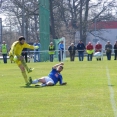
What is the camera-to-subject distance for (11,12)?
69.5m

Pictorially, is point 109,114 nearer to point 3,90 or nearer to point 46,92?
point 46,92

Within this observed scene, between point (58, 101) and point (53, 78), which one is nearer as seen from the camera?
point (58, 101)

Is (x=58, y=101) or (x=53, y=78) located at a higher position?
(x=53, y=78)

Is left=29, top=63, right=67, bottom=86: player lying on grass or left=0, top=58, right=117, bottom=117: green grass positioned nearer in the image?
left=0, top=58, right=117, bottom=117: green grass

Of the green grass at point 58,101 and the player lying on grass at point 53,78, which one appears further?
the player lying on grass at point 53,78

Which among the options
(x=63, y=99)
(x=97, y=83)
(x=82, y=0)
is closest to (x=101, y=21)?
(x=82, y=0)

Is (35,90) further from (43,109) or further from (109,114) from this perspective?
(109,114)

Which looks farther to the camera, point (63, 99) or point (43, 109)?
point (63, 99)

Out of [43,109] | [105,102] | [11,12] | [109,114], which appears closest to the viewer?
[109,114]

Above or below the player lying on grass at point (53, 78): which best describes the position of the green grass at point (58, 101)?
below

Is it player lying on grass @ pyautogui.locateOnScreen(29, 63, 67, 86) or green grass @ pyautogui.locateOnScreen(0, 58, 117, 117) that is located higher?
player lying on grass @ pyautogui.locateOnScreen(29, 63, 67, 86)

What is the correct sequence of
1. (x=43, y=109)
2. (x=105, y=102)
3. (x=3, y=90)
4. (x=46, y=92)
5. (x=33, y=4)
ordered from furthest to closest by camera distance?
(x=33, y=4), (x=3, y=90), (x=46, y=92), (x=105, y=102), (x=43, y=109)

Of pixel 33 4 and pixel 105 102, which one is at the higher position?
pixel 33 4

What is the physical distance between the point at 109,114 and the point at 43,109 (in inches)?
65.4
